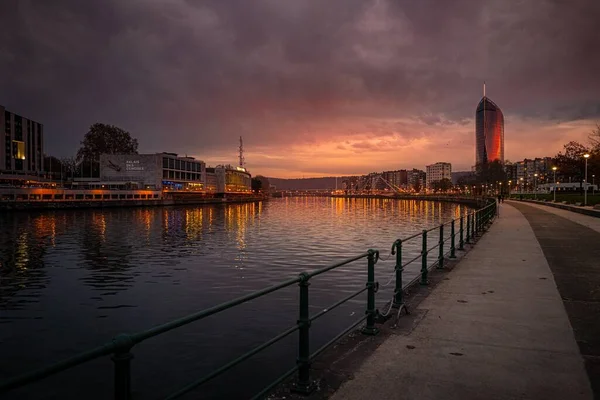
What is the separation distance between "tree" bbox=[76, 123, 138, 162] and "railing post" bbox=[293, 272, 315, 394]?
17474cm

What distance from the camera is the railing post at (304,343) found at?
224 inches

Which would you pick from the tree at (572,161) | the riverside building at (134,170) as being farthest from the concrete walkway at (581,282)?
the riverside building at (134,170)

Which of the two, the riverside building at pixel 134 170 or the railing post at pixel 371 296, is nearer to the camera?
the railing post at pixel 371 296

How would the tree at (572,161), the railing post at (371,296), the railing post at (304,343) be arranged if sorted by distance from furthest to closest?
the tree at (572,161)
the railing post at (371,296)
the railing post at (304,343)

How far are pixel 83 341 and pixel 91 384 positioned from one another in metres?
3.13

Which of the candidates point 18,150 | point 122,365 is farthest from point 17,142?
point 122,365

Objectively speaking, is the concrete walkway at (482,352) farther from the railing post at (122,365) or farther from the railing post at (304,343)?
the railing post at (122,365)

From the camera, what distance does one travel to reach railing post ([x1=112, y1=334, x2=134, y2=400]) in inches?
130

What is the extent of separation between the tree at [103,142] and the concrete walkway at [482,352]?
564ft

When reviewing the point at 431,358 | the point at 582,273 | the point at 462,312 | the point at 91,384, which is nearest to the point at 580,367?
the point at 431,358

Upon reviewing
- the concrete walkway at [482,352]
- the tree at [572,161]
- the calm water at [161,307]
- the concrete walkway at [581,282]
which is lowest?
the calm water at [161,307]

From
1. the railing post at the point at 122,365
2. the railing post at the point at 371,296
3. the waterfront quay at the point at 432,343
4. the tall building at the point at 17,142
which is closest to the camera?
the railing post at the point at 122,365

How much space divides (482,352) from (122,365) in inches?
218

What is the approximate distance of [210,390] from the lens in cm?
958
